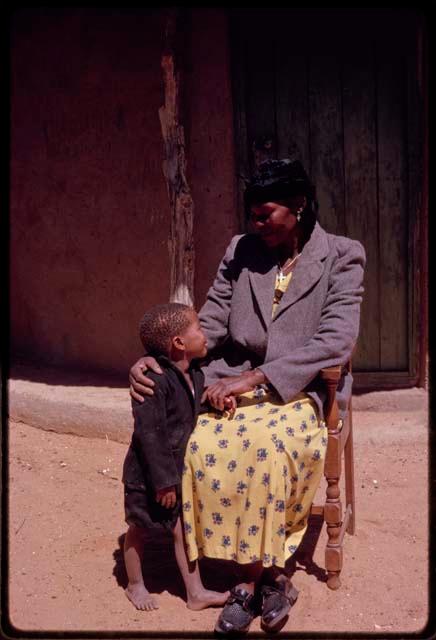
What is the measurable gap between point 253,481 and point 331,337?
0.67 m

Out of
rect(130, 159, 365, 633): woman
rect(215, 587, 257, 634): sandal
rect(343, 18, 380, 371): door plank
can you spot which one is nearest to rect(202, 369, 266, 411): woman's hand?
rect(130, 159, 365, 633): woman

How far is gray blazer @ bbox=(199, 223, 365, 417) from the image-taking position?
3332 mm

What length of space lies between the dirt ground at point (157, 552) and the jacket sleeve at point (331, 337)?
0.87m

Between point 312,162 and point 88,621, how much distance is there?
3282 millimetres

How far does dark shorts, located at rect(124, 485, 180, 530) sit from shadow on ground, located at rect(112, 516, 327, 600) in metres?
0.34

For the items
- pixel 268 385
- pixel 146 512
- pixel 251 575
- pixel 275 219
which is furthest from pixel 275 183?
pixel 251 575

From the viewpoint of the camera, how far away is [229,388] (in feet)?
10.9

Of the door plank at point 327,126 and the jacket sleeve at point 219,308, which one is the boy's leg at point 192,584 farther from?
the door plank at point 327,126

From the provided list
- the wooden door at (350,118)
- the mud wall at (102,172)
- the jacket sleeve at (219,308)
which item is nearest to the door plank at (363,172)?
the wooden door at (350,118)

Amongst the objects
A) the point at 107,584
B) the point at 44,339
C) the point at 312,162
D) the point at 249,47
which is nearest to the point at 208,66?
the point at 249,47

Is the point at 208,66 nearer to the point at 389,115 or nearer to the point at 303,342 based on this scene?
the point at 389,115

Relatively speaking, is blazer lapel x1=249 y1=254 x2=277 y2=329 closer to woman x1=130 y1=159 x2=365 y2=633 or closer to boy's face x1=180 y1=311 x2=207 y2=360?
woman x1=130 y1=159 x2=365 y2=633

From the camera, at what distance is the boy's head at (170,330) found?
10.7ft

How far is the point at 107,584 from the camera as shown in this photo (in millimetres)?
3500
